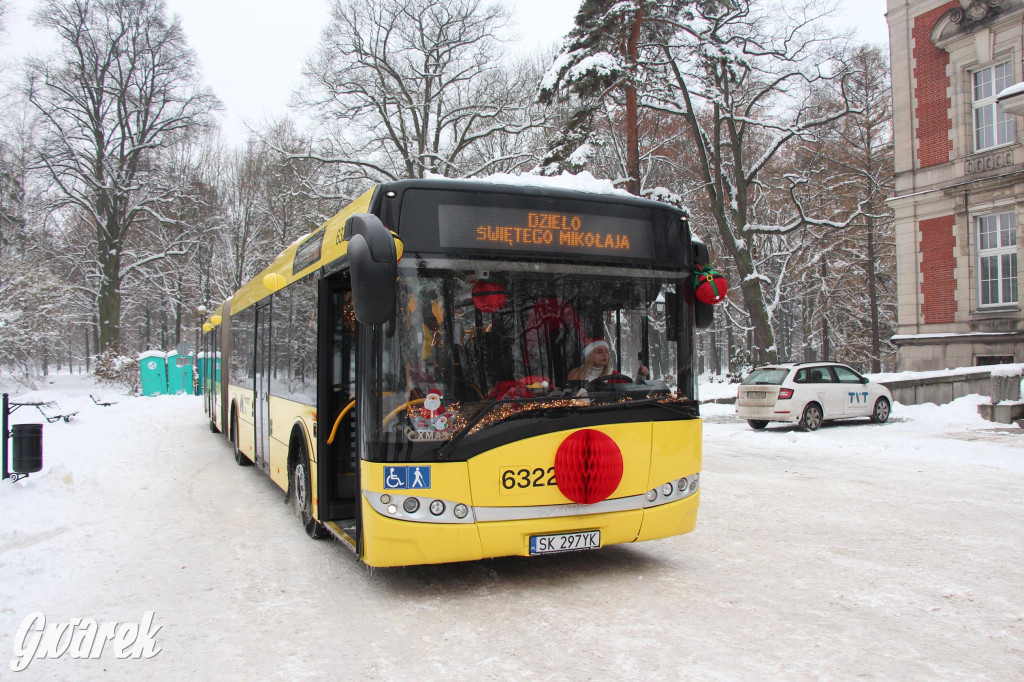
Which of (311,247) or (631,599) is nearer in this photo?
(631,599)

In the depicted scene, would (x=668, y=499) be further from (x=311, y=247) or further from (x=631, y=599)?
(x=311, y=247)

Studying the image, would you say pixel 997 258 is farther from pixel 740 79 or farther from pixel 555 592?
pixel 555 592

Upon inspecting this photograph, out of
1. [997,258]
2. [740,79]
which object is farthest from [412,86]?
[997,258]

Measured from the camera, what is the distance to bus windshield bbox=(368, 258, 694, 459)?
522cm

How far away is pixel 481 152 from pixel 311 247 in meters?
25.1

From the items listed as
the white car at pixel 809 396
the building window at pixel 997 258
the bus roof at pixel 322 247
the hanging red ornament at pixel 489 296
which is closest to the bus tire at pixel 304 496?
the bus roof at pixel 322 247

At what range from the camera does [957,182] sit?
24.2m

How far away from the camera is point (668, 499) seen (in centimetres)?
594

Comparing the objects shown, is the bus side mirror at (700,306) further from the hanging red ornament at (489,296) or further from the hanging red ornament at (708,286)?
the hanging red ornament at (489,296)

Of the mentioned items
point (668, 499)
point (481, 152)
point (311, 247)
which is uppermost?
point (481, 152)

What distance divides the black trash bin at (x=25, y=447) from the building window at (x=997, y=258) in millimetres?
24522

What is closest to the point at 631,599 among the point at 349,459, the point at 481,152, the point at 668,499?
the point at 668,499

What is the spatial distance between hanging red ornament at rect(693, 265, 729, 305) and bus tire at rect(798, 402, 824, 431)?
12105 mm

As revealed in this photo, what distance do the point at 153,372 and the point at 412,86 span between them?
51.7ft
